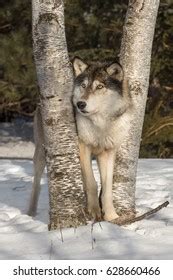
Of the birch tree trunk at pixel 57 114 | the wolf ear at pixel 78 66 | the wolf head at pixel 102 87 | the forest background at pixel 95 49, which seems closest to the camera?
the birch tree trunk at pixel 57 114

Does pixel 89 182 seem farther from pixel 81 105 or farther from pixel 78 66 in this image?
pixel 78 66

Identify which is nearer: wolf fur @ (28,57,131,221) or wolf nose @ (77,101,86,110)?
wolf nose @ (77,101,86,110)

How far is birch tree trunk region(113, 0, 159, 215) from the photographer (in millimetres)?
6266

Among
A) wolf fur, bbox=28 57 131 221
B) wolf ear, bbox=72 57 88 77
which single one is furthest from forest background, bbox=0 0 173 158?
wolf fur, bbox=28 57 131 221

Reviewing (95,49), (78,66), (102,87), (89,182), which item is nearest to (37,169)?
(89,182)

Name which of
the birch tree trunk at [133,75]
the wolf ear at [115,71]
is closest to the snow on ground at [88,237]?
the birch tree trunk at [133,75]

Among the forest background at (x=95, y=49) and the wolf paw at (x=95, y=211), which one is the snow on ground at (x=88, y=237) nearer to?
the wolf paw at (x=95, y=211)

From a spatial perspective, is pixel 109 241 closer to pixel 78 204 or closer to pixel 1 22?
pixel 78 204

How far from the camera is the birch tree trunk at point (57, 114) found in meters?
5.73

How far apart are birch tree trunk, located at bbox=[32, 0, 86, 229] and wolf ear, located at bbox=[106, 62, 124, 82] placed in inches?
20.3

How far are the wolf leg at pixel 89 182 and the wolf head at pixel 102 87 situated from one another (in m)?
0.38

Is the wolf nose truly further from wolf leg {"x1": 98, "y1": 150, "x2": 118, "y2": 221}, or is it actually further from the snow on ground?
the snow on ground

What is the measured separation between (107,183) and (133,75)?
1.16 metres

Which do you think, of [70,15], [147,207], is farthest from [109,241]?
[70,15]
